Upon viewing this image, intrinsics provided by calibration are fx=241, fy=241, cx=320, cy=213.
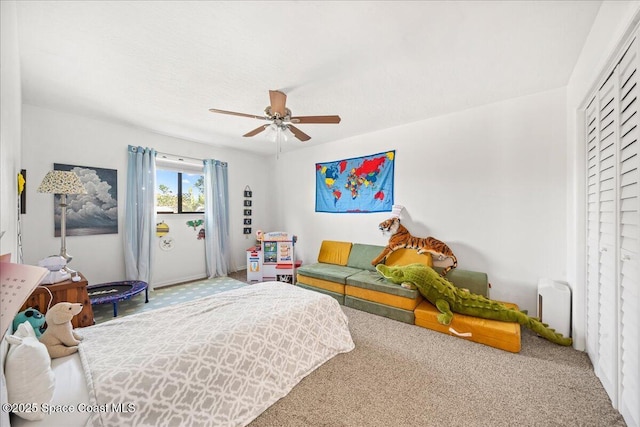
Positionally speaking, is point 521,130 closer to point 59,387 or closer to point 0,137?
point 0,137

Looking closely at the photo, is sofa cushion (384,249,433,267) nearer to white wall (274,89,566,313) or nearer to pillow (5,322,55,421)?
white wall (274,89,566,313)

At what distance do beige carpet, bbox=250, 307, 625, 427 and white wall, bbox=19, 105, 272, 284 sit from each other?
349 cm

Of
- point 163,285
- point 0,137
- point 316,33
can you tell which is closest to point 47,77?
point 0,137

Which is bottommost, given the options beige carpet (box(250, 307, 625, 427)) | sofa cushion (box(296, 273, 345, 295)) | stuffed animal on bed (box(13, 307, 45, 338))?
beige carpet (box(250, 307, 625, 427))

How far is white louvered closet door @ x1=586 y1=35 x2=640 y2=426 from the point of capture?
1.29 meters

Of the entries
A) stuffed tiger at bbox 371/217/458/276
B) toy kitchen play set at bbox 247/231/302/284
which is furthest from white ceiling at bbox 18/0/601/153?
toy kitchen play set at bbox 247/231/302/284

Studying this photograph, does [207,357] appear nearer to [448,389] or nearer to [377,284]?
[448,389]

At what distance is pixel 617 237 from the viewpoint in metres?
1.47

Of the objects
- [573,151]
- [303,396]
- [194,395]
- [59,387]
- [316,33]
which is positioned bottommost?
[303,396]

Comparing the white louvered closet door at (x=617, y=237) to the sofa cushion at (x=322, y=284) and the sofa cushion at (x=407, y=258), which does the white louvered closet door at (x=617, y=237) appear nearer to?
the sofa cushion at (x=407, y=258)

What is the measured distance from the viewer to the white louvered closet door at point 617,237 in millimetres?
1287

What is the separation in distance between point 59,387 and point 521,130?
4.25 meters

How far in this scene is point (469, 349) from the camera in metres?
2.20

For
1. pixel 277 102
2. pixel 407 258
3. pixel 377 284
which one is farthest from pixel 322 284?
pixel 277 102
